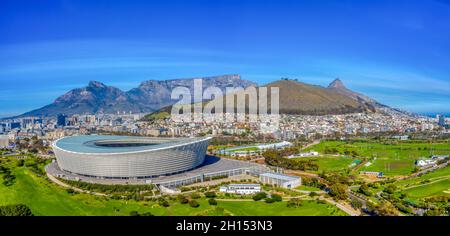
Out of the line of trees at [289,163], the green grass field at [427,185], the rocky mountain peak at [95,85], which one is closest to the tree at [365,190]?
the green grass field at [427,185]

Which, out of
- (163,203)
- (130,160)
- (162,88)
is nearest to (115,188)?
(130,160)

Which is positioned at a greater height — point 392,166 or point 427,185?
point 392,166

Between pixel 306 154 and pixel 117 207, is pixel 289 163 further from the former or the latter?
pixel 117 207

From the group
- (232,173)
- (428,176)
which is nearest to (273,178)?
(232,173)

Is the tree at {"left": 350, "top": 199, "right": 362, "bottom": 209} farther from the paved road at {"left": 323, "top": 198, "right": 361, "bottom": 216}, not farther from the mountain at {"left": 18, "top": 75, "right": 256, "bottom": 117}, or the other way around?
the mountain at {"left": 18, "top": 75, "right": 256, "bottom": 117}

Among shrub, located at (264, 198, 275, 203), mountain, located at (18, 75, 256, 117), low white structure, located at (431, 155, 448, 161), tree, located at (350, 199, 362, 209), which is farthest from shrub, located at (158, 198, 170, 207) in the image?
mountain, located at (18, 75, 256, 117)

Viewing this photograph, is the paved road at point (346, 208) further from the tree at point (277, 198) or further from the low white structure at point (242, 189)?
the low white structure at point (242, 189)

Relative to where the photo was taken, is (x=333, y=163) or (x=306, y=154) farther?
(x=306, y=154)
